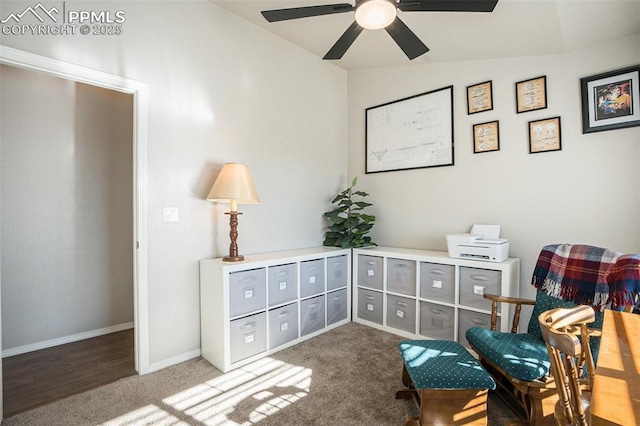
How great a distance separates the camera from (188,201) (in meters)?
2.50

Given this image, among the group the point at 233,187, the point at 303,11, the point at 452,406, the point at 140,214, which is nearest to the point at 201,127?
the point at 233,187

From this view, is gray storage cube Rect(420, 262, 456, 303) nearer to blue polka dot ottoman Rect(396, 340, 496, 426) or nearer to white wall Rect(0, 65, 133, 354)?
blue polka dot ottoman Rect(396, 340, 496, 426)

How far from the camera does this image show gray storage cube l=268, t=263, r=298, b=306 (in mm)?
2593

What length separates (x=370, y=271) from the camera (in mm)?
3146

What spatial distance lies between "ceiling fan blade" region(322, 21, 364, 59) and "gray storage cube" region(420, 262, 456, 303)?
183cm

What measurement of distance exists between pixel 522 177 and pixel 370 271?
5.11ft

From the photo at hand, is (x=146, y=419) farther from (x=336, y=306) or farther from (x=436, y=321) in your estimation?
(x=436, y=321)

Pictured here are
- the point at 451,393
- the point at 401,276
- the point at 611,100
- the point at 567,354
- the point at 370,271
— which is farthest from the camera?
the point at 370,271

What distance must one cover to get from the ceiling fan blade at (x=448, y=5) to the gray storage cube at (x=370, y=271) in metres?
2.05

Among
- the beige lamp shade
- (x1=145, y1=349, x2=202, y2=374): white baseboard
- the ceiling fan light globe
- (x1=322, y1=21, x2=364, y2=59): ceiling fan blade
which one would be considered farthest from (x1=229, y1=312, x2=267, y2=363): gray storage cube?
the ceiling fan light globe

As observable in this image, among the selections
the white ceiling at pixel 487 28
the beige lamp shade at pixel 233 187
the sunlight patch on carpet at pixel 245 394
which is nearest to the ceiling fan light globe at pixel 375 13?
the white ceiling at pixel 487 28

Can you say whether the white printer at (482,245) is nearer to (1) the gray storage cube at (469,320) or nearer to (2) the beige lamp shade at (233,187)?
(1) the gray storage cube at (469,320)

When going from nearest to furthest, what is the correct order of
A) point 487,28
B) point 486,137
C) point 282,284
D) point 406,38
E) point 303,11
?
point 303,11
point 406,38
point 487,28
point 282,284
point 486,137

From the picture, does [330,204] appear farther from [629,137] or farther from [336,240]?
[629,137]
